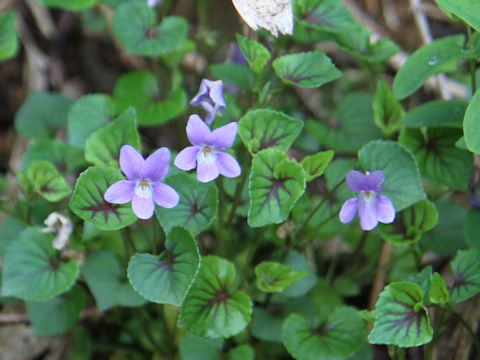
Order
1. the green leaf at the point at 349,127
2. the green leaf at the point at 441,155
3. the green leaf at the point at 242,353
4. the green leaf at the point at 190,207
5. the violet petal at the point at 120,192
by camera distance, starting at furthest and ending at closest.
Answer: the green leaf at the point at 349,127 < the green leaf at the point at 441,155 < the green leaf at the point at 242,353 < the green leaf at the point at 190,207 < the violet petal at the point at 120,192

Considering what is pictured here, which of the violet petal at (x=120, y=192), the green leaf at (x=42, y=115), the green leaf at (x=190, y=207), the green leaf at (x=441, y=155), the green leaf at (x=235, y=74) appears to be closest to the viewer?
the violet petal at (x=120, y=192)

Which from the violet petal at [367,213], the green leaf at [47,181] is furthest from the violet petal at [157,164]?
the violet petal at [367,213]

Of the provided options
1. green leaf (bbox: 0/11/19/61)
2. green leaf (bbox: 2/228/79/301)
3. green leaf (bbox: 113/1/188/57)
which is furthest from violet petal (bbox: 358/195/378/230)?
green leaf (bbox: 0/11/19/61)

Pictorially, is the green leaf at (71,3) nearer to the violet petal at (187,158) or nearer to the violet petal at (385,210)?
the violet petal at (187,158)

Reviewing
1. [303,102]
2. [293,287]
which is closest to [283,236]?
[293,287]

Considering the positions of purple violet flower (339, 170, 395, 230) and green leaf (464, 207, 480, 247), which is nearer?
purple violet flower (339, 170, 395, 230)

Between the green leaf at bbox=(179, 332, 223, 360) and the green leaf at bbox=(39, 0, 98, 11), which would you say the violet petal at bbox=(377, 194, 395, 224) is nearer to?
the green leaf at bbox=(179, 332, 223, 360)

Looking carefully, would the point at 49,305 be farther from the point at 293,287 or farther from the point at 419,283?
the point at 419,283
